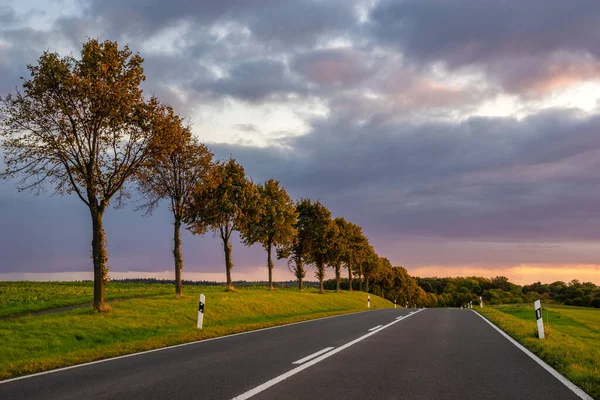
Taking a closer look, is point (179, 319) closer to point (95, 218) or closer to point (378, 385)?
point (95, 218)

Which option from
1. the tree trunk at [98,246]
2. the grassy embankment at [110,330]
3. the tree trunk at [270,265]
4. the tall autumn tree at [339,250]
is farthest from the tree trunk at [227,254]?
the tall autumn tree at [339,250]

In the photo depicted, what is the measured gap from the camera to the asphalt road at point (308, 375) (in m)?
6.71

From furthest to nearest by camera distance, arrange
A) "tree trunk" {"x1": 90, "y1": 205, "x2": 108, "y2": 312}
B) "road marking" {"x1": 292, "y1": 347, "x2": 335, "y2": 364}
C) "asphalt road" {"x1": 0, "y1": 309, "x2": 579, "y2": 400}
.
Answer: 1. "tree trunk" {"x1": 90, "y1": 205, "x2": 108, "y2": 312}
2. "road marking" {"x1": 292, "y1": 347, "x2": 335, "y2": 364}
3. "asphalt road" {"x1": 0, "y1": 309, "x2": 579, "y2": 400}

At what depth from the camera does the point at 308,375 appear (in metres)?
7.98

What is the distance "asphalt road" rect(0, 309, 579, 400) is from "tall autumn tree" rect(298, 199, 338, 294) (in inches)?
1950

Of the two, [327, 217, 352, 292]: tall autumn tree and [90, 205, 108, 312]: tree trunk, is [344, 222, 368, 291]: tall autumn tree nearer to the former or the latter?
[327, 217, 352, 292]: tall autumn tree

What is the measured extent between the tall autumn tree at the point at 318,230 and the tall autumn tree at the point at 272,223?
34.8 ft

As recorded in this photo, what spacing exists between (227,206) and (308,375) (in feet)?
106

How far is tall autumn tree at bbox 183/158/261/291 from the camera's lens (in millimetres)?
37406

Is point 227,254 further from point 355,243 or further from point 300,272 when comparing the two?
point 355,243

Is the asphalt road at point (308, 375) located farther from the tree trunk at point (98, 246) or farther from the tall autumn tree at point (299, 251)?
the tall autumn tree at point (299, 251)

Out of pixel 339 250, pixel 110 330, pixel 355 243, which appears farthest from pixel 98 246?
pixel 355 243

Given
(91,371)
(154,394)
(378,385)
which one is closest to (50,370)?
(91,371)

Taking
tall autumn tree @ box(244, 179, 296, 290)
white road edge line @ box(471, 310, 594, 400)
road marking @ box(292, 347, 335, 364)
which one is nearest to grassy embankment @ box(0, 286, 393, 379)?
road marking @ box(292, 347, 335, 364)
